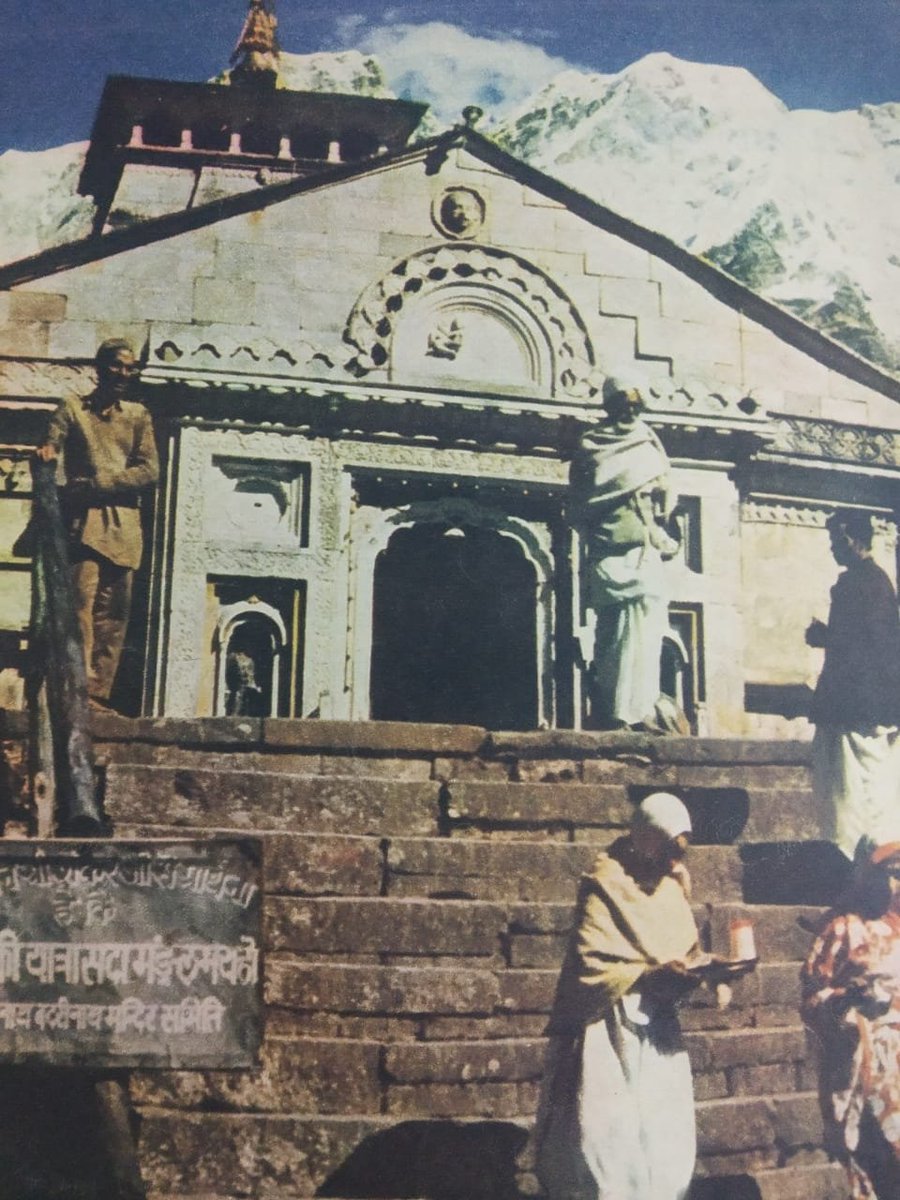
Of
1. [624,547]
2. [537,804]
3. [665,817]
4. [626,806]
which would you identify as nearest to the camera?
[665,817]

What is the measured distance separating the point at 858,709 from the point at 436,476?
312cm

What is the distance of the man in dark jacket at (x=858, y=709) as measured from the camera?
22.2 feet

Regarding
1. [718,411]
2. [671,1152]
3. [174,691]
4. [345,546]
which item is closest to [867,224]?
[718,411]

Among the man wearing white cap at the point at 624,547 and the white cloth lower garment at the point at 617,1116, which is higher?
the man wearing white cap at the point at 624,547

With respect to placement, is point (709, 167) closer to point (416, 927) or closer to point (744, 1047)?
point (416, 927)

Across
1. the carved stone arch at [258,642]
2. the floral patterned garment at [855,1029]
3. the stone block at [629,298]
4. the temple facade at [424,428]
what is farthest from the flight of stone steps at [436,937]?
the stone block at [629,298]

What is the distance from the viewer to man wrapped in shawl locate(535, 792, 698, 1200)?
15.7ft

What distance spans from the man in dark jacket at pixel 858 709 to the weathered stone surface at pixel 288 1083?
2.56 meters

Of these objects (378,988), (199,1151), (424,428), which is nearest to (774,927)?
(378,988)

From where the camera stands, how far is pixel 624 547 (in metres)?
7.42

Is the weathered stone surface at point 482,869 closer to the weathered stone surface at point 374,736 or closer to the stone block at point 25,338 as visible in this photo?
the weathered stone surface at point 374,736

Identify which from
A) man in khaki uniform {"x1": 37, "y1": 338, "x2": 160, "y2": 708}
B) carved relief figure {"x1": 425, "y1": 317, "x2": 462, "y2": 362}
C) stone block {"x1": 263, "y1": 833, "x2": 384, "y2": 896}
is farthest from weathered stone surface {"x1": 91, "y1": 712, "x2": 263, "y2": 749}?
carved relief figure {"x1": 425, "y1": 317, "x2": 462, "y2": 362}

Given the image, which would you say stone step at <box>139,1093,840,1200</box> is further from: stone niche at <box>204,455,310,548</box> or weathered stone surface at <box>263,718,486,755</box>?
stone niche at <box>204,455,310,548</box>

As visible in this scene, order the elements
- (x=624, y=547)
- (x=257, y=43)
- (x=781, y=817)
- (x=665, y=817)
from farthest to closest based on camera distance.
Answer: (x=624, y=547)
(x=257, y=43)
(x=781, y=817)
(x=665, y=817)
